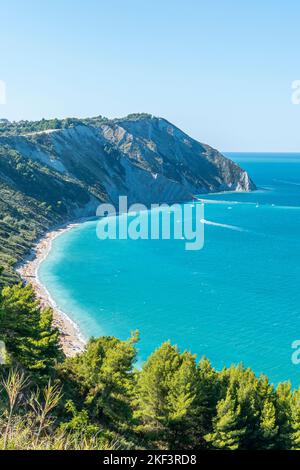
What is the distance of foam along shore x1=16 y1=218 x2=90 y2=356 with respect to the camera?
4462cm

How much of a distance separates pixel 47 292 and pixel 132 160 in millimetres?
107972

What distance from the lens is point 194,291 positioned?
63719mm

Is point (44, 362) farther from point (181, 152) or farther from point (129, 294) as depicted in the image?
point (181, 152)

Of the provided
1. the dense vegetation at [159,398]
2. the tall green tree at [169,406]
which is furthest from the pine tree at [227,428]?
the tall green tree at [169,406]

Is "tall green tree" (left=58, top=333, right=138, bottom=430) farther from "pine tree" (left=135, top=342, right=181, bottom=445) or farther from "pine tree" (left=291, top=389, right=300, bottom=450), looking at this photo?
"pine tree" (left=291, top=389, right=300, bottom=450)

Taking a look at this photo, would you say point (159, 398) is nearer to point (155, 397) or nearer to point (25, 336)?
point (155, 397)

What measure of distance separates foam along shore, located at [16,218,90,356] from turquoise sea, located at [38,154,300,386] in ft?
4.09

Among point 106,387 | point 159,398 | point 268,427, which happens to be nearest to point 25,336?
point 106,387

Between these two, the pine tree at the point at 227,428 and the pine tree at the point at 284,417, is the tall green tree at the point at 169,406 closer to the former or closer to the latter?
the pine tree at the point at 227,428

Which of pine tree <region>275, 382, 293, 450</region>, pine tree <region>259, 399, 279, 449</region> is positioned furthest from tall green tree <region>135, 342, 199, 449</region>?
pine tree <region>275, 382, 293, 450</region>

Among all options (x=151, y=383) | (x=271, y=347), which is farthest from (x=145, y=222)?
(x=151, y=383)

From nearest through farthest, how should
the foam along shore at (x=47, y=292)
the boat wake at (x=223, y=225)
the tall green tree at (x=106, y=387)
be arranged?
the tall green tree at (x=106, y=387)
the foam along shore at (x=47, y=292)
the boat wake at (x=223, y=225)

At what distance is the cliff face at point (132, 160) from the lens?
129 m

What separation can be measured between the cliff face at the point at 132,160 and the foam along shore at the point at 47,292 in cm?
3508
